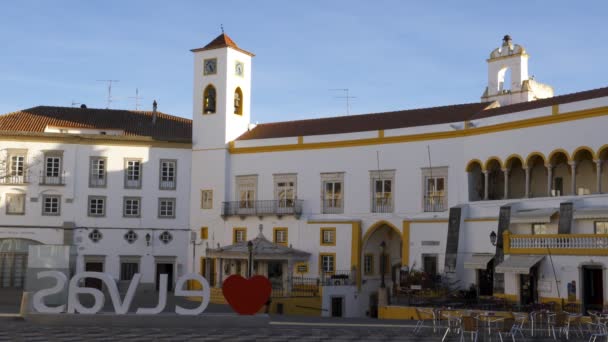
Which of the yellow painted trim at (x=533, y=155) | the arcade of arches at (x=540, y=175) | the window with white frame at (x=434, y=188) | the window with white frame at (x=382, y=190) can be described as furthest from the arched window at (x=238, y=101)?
the yellow painted trim at (x=533, y=155)

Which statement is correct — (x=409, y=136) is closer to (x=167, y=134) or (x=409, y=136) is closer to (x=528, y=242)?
(x=528, y=242)

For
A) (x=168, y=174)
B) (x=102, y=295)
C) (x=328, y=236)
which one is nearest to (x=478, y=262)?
(x=328, y=236)

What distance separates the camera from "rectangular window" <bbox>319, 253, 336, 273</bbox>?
127 feet

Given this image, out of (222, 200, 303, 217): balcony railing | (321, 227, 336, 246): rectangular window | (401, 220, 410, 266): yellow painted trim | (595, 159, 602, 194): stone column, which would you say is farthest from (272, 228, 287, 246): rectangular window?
(595, 159, 602, 194): stone column

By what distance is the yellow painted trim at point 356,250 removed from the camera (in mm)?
37938

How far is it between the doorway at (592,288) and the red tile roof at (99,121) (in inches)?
895

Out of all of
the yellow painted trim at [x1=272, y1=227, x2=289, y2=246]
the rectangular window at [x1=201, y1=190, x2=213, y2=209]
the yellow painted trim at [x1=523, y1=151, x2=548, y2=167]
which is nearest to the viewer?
the yellow painted trim at [x1=523, y1=151, x2=548, y2=167]

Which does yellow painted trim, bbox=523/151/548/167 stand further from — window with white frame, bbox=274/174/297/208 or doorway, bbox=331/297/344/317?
window with white frame, bbox=274/174/297/208

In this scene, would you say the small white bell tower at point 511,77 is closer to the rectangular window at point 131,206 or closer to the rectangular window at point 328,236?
the rectangular window at point 328,236

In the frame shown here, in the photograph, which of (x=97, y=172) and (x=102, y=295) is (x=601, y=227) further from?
(x=97, y=172)

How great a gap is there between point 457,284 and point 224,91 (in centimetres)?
1658

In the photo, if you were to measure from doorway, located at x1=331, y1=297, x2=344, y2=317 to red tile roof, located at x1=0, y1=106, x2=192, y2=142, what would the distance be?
40.8 feet

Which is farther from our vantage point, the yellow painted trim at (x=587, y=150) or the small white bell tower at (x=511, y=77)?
the small white bell tower at (x=511, y=77)

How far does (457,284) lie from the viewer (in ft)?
111
